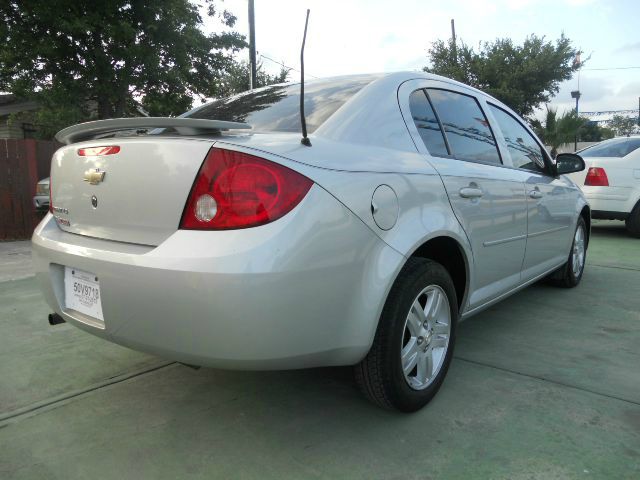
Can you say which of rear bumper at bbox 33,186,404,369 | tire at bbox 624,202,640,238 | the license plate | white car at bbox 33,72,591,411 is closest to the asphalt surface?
white car at bbox 33,72,591,411

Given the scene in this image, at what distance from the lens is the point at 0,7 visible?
12.1 metres

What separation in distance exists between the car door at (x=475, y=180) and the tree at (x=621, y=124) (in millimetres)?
69511

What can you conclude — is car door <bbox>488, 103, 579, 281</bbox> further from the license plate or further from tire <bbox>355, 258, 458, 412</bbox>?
the license plate

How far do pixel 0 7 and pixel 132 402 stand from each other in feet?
43.5

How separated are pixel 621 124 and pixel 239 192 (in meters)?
75.0

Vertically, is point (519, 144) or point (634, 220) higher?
point (519, 144)

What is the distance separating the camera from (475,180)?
2611 mm

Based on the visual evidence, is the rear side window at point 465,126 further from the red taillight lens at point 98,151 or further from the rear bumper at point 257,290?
the red taillight lens at point 98,151

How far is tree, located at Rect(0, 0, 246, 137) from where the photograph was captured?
1204cm

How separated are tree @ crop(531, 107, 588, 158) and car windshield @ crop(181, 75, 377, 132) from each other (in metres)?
22.1

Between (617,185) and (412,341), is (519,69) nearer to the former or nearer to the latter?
(617,185)

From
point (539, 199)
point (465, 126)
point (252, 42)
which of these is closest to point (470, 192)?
point (465, 126)

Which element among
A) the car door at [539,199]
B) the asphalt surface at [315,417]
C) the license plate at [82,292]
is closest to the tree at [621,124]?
the car door at [539,199]

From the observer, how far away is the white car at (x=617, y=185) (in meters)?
7.17
